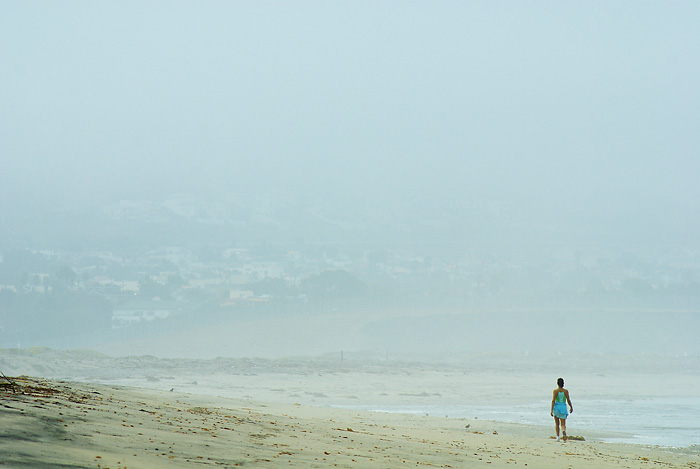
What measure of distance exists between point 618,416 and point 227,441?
50.7 feet

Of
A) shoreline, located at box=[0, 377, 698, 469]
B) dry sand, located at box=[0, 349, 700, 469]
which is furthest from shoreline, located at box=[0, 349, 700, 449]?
shoreline, located at box=[0, 377, 698, 469]

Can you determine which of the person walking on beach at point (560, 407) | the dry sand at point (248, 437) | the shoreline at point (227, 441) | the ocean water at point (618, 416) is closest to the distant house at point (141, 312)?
the dry sand at point (248, 437)

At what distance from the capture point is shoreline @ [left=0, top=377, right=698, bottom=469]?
7.18m

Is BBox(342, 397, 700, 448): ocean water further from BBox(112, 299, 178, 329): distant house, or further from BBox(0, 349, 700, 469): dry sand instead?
BBox(112, 299, 178, 329): distant house

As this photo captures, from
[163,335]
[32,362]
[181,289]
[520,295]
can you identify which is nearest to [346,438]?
[32,362]

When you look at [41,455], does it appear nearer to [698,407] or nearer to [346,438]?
[346,438]

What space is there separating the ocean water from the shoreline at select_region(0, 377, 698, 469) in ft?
9.05

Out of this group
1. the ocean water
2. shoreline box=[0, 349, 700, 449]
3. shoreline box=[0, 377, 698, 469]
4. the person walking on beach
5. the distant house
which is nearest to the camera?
shoreline box=[0, 377, 698, 469]

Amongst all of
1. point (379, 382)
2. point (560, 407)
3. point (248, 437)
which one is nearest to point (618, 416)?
point (560, 407)

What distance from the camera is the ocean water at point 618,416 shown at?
16281 millimetres

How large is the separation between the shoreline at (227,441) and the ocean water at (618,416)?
9.05 ft

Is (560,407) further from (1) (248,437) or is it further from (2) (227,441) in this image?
(2) (227,441)

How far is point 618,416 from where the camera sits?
2061cm

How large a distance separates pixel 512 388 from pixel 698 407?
7341 millimetres
